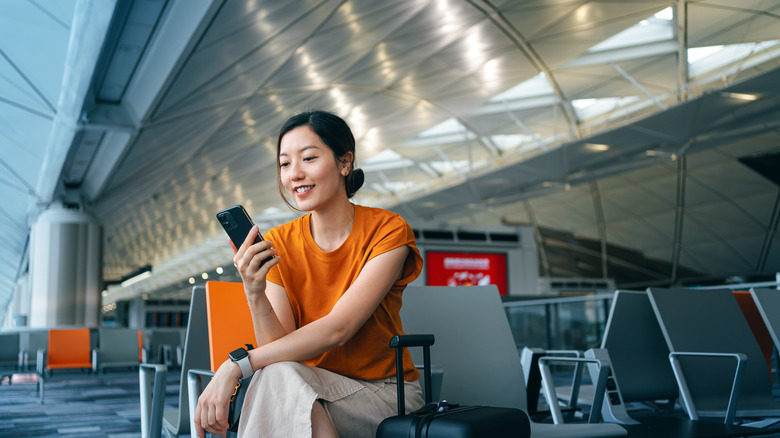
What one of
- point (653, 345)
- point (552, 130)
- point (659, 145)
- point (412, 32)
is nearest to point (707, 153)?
point (552, 130)

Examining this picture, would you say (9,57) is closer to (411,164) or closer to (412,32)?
(412,32)

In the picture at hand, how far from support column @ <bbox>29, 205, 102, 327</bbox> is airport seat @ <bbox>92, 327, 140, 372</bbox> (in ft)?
22.1

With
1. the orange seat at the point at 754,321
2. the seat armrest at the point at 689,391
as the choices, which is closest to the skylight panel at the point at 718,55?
the orange seat at the point at 754,321

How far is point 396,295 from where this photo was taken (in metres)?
2.28

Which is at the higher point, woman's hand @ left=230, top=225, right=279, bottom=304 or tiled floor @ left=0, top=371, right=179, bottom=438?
woman's hand @ left=230, top=225, right=279, bottom=304

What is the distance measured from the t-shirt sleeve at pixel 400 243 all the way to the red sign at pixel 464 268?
15300 mm

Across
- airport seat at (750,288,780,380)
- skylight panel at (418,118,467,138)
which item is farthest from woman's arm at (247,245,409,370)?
skylight panel at (418,118,467,138)

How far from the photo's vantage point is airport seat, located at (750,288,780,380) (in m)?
4.55

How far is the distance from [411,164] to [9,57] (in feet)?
79.0

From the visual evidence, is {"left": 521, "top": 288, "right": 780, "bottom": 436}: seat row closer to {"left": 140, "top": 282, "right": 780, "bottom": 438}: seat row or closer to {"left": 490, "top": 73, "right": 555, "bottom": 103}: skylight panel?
{"left": 140, "top": 282, "right": 780, "bottom": 438}: seat row

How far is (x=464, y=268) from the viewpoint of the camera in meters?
18.7

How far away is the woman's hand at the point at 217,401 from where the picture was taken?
1805 millimetres

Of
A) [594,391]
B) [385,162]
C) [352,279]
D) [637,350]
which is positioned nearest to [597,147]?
[385,162]

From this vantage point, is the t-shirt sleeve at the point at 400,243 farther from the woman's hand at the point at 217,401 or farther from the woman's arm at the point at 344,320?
the woman's hand at the point at 217,401
